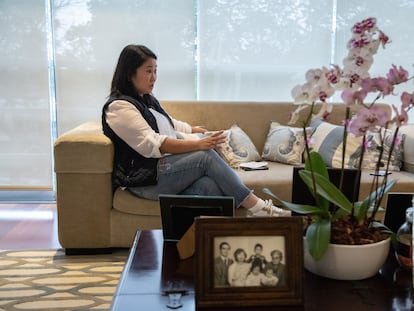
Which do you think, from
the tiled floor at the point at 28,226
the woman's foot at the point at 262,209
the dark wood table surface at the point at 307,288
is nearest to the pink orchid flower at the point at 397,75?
the dark wood table surface at the point at 307,288

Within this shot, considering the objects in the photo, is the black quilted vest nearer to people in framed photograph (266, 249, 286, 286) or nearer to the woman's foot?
the woman's foot

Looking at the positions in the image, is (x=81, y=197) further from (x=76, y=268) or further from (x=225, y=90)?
(x=225, y=90)

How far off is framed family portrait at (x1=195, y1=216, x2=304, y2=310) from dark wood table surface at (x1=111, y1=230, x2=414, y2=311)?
6 centimetres

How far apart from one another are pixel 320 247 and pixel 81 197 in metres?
1.53

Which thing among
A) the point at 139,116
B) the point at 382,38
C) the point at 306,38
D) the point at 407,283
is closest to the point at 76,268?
the point at 139,116

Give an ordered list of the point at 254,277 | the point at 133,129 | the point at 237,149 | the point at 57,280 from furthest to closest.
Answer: the point at 237,149 < the point at 133,129 < the point at 57,280 < the point at 254,277

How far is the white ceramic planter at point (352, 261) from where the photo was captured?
1.16 metres

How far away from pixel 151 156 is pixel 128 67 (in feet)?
1.56

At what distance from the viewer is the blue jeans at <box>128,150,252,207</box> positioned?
2254mm

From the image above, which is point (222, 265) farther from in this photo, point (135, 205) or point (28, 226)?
point (28, 226)

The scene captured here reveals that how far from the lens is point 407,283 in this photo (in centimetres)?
121

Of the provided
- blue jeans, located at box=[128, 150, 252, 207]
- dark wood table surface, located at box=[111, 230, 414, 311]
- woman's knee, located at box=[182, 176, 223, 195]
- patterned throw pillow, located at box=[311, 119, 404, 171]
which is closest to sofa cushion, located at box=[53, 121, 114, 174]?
blue jeans, located at box=[128, 150, 252, 207]

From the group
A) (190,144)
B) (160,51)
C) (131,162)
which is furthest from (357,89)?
(160,51)

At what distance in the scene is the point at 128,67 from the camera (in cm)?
238
